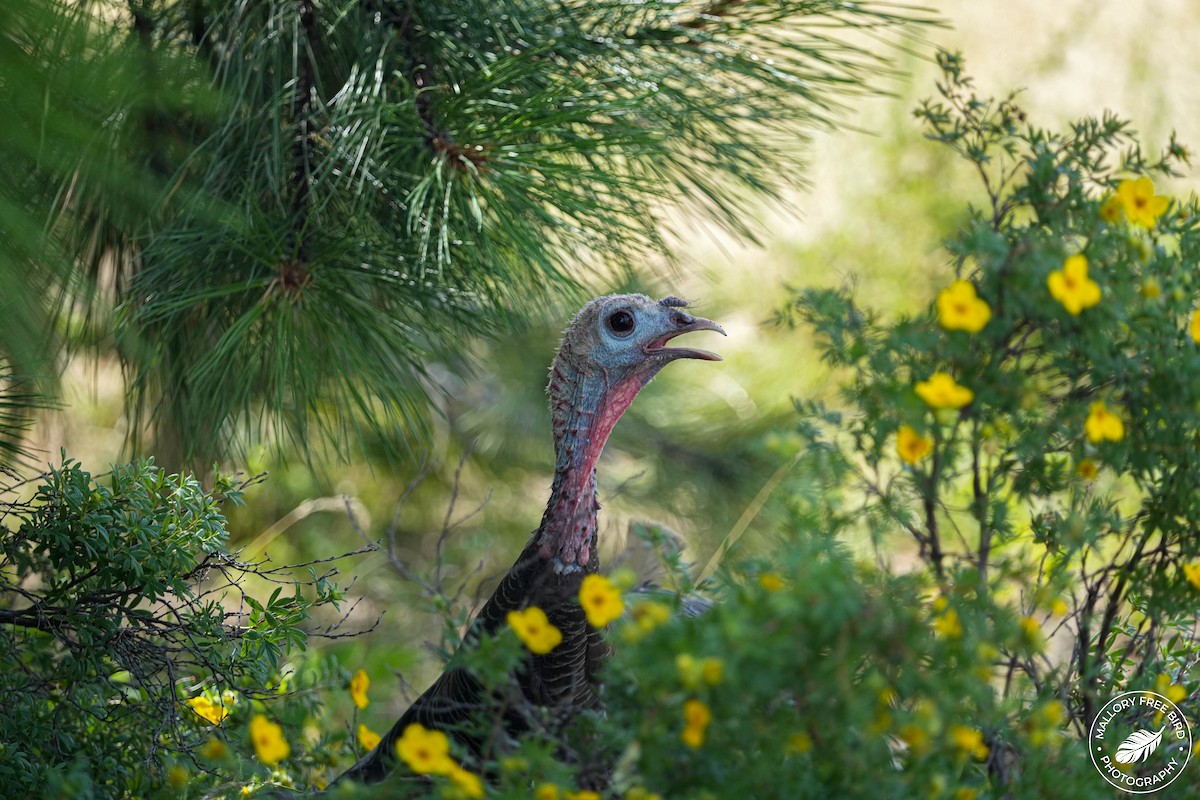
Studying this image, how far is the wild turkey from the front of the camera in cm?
109

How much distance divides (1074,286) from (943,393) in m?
0.10

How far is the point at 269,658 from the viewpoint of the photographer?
0.96m

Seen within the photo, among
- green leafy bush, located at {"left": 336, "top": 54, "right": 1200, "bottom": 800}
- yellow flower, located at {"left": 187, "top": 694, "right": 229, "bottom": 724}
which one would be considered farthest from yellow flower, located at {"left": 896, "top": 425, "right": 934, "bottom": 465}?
yellow flower, located at {"left": 187, "top": 694, "right": 229, "bottom": 724}

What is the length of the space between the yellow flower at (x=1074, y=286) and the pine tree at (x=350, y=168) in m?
0.56

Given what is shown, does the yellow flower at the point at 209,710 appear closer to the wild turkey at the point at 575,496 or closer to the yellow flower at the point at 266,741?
the wild turkey at the point at 575,496

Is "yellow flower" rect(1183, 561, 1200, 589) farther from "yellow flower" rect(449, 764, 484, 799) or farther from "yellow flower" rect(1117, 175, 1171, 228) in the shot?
"yellow flower" rect(449, 764, 484, 799)

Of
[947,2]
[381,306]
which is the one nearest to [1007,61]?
[947,2]

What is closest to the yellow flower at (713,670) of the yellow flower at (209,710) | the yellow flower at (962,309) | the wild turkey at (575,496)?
the yellow flower at (962,309)

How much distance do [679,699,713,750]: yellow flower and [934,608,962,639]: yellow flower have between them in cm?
14

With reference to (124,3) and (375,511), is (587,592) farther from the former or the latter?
(375,511)

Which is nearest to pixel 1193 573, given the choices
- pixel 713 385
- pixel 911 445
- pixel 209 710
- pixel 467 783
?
pixel 911 445

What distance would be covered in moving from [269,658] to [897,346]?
601 mm

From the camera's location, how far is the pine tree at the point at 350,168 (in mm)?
1097

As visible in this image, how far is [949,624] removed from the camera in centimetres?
62
